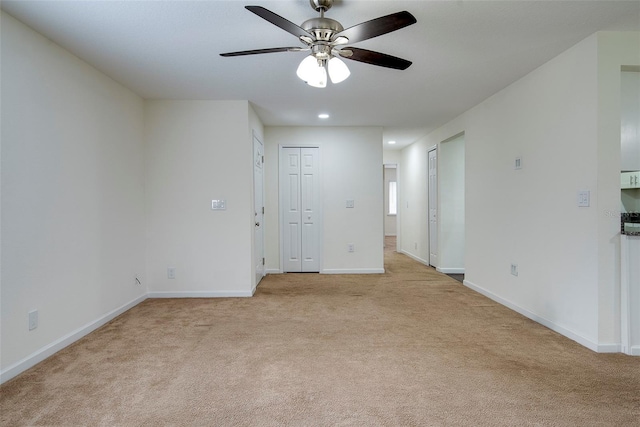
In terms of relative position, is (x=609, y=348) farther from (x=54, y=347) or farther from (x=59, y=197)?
(x=59, y=197)

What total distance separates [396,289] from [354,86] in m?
2.56

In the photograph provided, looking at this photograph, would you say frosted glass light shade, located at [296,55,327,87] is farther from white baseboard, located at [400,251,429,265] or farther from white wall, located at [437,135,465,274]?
white baseboard, located at [400,251,429,265]

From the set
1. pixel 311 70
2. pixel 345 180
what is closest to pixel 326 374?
pixel 311 70

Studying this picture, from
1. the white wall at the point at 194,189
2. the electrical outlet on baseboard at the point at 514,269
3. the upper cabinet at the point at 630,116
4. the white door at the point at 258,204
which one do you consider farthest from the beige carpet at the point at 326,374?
the upper cabinet at the point at 630,116

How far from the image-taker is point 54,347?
2.46 metres

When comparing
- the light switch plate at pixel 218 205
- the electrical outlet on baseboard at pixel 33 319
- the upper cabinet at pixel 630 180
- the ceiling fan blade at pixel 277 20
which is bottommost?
the electrical outlet on baseboard at pixel 33 319

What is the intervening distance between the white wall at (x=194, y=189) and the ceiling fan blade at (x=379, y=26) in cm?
238

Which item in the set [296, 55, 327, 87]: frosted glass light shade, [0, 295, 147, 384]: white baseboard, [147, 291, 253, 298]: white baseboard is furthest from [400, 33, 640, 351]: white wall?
[0, 295, 147, 384]: white baseboard

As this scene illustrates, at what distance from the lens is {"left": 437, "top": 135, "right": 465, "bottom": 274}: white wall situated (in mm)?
5234

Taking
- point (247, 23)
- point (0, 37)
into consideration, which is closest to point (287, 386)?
point (247, 23)

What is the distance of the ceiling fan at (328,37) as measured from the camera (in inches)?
65.3

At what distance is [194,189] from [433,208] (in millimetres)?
3845

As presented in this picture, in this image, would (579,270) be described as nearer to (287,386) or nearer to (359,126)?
(287,386)

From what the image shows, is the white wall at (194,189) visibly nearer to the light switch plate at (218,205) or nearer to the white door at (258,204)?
the light switch plate at (218,205)
